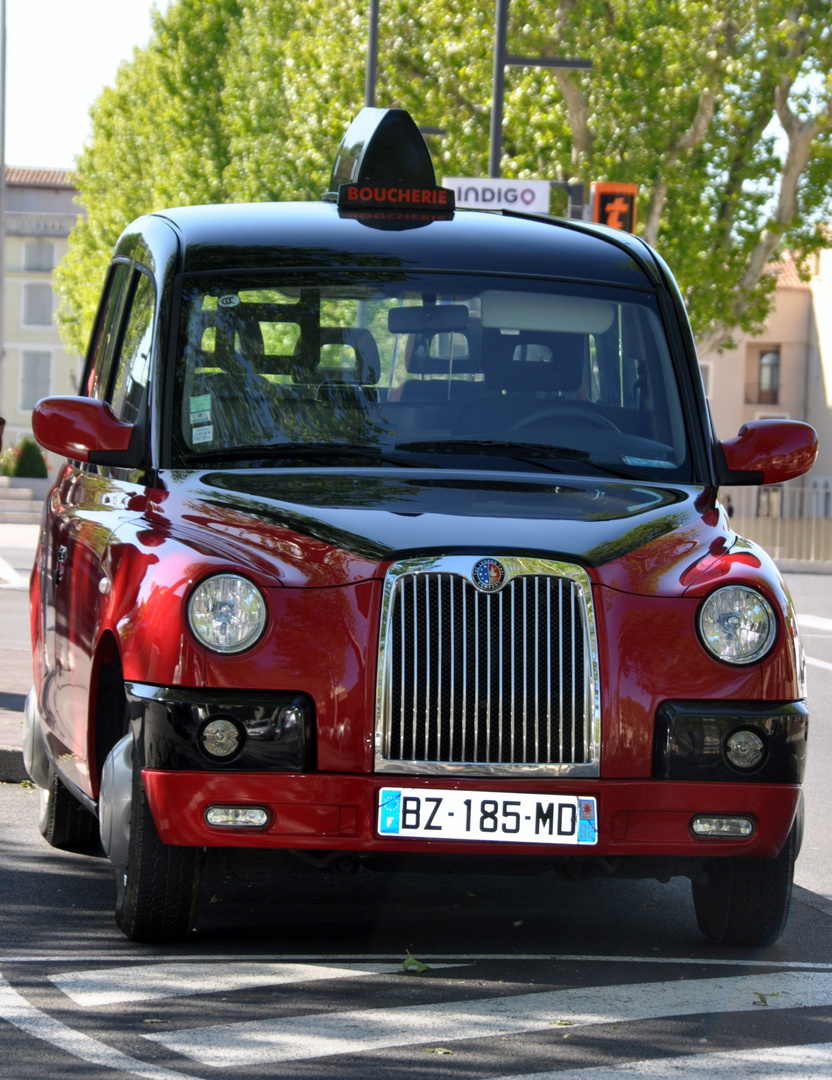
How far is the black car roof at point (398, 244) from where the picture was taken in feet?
21.8

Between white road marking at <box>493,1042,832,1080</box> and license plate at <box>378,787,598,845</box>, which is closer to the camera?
white road marking at <box>493,1042,832,1080</box>

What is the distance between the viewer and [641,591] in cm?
546

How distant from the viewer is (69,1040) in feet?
15.5

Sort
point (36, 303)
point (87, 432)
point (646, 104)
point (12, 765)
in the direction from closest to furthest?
point (87, 432) → point (12, 765) → point (646, 104) → point (36, 303)

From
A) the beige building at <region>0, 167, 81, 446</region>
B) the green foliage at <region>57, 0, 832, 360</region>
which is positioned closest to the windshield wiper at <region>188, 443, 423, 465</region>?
the green foliage at <region>57, 0, 832, 360</region>

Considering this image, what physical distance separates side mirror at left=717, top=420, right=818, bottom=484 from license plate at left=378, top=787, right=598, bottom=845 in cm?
154

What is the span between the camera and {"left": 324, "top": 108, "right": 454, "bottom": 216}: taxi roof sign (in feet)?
23.3

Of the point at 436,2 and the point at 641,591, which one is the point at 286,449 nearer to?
the point at 641,591

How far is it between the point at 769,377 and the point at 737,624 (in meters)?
72.1

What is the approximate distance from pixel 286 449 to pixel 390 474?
0.37m

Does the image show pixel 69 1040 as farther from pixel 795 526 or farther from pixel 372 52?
pixel 795 526

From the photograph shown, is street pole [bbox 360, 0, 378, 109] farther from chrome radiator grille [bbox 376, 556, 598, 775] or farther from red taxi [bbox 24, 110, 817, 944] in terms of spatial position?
chrome radiator grille [bbox 376, 556, 598, 775]

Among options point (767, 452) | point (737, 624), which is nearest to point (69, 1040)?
point (737, 624)

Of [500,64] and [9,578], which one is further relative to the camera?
[500,64]
